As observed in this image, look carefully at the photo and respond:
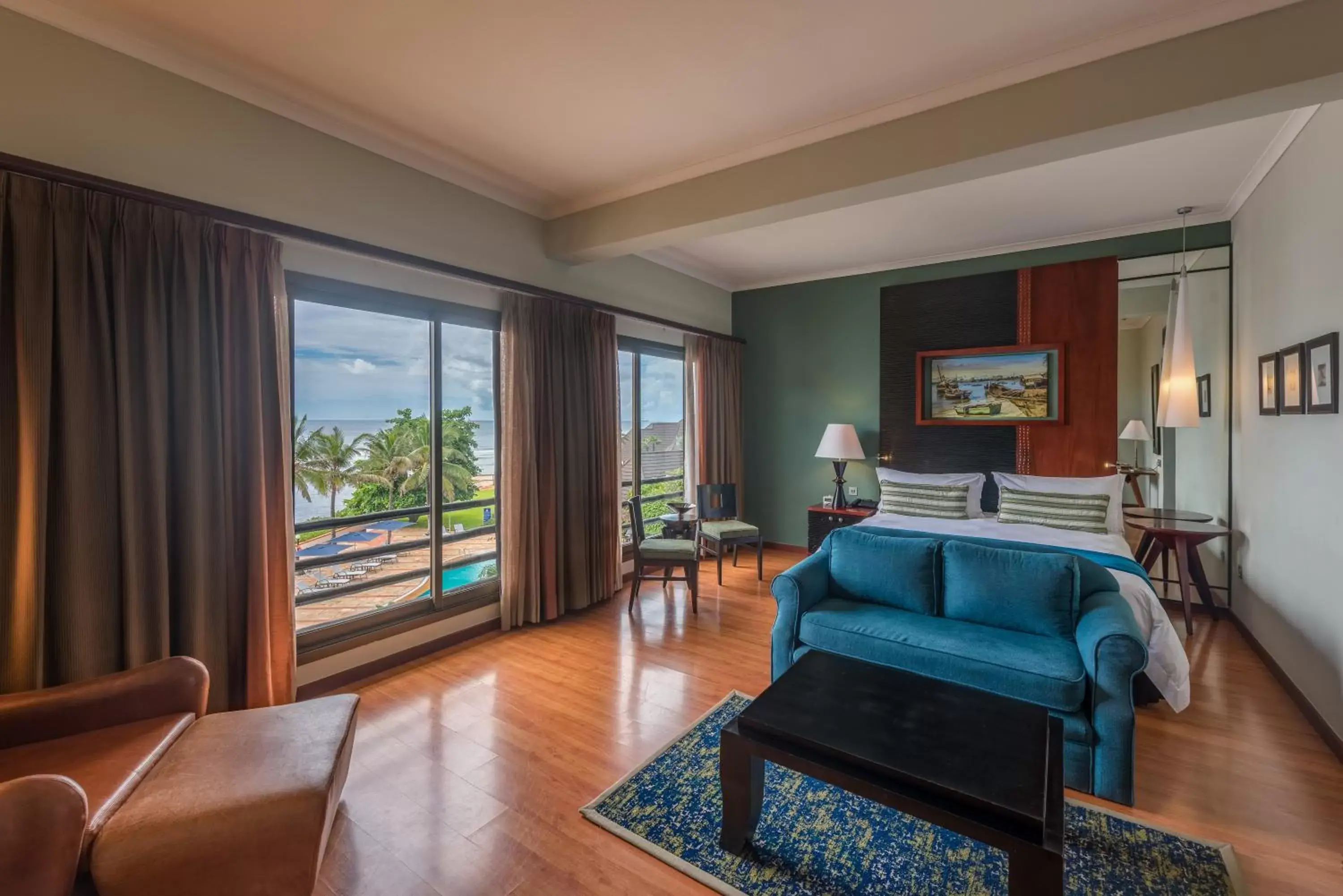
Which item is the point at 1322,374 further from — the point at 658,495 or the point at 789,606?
the point at 658,495

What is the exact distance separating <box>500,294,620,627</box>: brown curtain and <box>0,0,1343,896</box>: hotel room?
1.4 inches

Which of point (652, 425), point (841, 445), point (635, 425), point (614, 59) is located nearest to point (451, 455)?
point (635, 425)

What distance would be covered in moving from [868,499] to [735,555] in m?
1.42

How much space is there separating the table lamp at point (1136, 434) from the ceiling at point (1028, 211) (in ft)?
4.82

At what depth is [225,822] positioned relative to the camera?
1537 mm

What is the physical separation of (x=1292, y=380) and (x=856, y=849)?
3.09 metres

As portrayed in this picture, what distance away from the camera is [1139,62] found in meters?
2.21

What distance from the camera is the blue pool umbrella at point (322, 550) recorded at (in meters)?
2.99

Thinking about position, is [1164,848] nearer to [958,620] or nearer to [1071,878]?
[1071,878]

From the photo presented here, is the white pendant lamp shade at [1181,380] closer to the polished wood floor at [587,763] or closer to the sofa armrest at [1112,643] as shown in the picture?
the polished wood floor at [587,763]

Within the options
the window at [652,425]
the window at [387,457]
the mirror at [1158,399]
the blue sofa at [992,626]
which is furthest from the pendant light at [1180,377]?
the window at [387,457]

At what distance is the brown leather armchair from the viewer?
1301 millimetres

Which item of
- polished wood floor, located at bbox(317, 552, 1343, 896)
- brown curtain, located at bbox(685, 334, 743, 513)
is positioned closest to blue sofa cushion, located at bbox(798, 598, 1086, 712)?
→ polished wood floor, located at bbox(317, 552, 1343, 896)

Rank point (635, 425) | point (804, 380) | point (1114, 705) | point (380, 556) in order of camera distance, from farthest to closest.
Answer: point (804, 380) < point (635, 425) < point (380, 556) < point (1114, 705)
